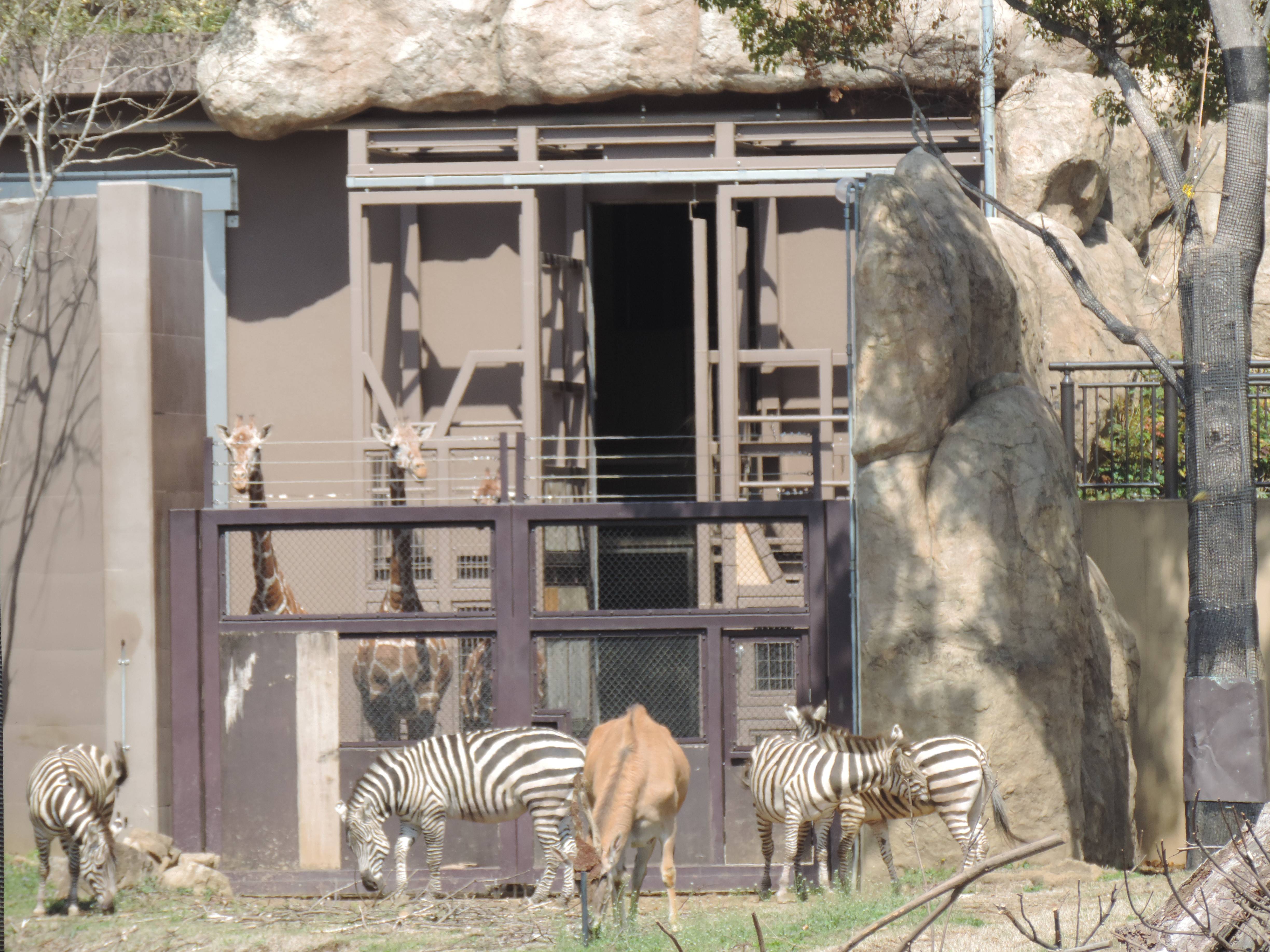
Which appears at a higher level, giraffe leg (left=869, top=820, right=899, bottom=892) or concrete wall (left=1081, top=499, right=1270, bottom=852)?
concrete wall (left=1081, top=499, right=1270, bottom=852)

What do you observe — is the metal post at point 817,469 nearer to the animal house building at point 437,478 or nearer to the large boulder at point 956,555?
the animal house building at point 437,478

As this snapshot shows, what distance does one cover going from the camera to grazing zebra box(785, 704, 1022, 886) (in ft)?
36.6

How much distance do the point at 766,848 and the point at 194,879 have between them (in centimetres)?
436

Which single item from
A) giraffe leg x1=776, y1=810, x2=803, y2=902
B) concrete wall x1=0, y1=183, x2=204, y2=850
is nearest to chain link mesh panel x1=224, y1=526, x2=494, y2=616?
concrete wall x1=0, y1=183, x2=204, y2=850

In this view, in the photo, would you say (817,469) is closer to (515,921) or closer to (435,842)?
(435,842)

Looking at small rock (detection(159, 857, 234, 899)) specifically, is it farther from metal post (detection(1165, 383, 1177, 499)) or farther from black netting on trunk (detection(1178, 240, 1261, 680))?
metal post (detection(1165, 383, 1177, 499))

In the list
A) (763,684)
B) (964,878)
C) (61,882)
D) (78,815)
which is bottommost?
(61,882)

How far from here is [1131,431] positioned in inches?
619

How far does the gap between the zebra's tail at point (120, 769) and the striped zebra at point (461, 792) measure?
5.45 ft

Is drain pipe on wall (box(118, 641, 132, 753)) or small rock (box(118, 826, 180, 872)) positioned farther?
drain pipe on wall (box(118, 641, 132, 753))

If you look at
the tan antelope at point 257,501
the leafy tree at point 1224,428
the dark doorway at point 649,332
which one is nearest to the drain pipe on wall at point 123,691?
the tan antelope at point 257,501

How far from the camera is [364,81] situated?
17297 millimetres

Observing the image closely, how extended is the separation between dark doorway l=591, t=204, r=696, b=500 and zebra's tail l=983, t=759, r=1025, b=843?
36.9ft

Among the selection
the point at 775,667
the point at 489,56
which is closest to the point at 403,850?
the point at 775,667
